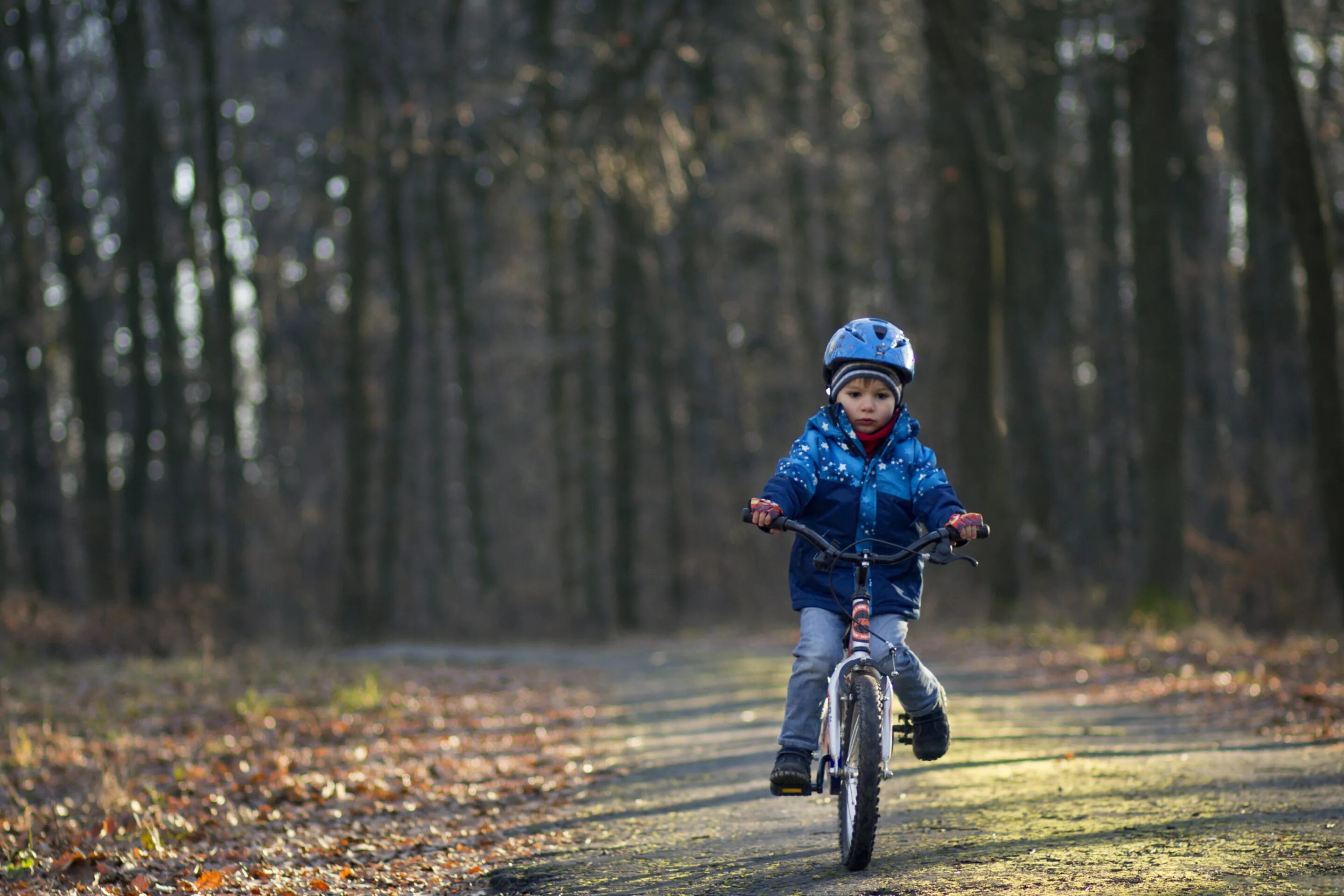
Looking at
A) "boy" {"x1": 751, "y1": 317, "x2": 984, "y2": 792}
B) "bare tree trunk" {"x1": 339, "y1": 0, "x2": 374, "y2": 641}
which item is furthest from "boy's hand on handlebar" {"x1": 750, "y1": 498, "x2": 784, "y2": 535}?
"bare tree trunk" {"x1": 339, "y1": 0, "x2": 374, "y2": 641}

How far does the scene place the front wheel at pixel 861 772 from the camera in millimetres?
5680

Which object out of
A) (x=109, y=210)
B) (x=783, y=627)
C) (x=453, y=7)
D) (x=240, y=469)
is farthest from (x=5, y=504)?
(x=783, y=627)

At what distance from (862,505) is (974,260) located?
14.0 m

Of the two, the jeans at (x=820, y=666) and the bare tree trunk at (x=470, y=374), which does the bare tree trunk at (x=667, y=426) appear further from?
the jeans at (x=820, y=666)

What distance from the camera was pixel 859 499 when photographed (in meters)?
6.34

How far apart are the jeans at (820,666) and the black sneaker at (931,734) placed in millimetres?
150

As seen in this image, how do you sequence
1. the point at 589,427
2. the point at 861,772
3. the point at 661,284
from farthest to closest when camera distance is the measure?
the point at 661,284
the point at 589,427
the point at 861,772

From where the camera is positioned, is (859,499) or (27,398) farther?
(27,398)

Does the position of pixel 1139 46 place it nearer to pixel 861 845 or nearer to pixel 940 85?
pixel 940 85

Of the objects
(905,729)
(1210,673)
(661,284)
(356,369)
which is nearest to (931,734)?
(905,729)

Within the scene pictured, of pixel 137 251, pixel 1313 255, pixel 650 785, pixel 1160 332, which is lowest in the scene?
pixel 650 785

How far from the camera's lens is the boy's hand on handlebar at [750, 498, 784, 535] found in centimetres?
583

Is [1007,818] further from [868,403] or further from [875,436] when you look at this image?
[868,403]

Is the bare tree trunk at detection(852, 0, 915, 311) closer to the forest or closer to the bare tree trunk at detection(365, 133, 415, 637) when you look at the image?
the forest
